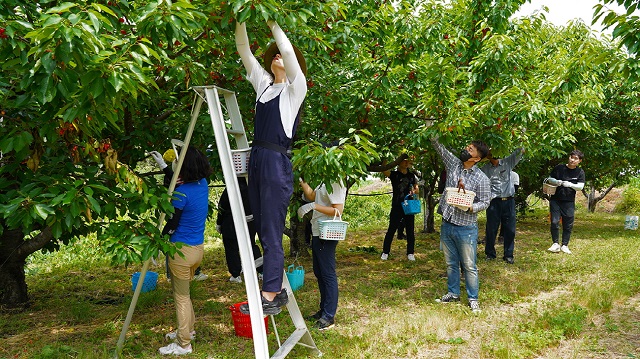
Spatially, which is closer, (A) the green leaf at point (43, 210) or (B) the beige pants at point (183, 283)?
(A) the green leaf at point (43, 210)

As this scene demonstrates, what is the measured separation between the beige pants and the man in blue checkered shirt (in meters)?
2.81

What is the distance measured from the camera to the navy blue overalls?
10.8 ft

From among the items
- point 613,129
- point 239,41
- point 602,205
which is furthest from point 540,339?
point 602,205

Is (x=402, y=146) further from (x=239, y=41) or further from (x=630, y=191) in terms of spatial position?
(x=630, y=191)

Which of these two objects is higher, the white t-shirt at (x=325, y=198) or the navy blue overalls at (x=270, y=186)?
the navy blue overalls at (x=270, y=186)

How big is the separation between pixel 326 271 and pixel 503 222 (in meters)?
4.83

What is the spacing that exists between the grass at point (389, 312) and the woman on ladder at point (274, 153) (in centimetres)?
135

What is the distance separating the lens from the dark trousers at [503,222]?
876cm

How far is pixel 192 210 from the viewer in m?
4.36

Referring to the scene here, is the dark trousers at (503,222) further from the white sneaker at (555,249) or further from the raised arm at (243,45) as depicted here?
the raised arm at (243,45)

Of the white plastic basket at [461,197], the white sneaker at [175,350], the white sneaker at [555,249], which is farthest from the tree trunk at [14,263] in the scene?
the white sneaker at [555,249]

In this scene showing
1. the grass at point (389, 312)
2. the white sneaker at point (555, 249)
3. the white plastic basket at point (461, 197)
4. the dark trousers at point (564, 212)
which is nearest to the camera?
the grass at point (389, 312)

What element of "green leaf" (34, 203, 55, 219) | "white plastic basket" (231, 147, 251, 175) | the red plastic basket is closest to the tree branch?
the red plastic basket

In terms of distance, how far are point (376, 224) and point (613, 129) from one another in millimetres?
6728
